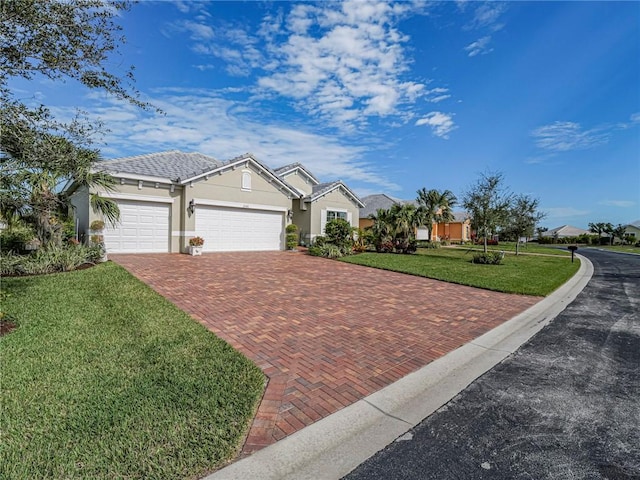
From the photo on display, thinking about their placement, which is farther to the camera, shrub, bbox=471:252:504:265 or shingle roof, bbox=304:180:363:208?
shingle roof, bbox=304:180:363:208

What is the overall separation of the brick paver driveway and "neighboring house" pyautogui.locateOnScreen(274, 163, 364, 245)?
10403mm

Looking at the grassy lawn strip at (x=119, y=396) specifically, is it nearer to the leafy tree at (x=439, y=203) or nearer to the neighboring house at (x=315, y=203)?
the neighboring house at (x=315, y=203)

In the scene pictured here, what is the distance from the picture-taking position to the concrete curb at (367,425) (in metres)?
2.41

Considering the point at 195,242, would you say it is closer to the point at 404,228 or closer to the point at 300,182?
the point at 300,182

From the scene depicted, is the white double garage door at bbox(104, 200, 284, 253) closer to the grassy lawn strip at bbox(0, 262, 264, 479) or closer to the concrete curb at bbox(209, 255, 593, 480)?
the grassy lawn strip at bbox(0, 262, 264, 479)

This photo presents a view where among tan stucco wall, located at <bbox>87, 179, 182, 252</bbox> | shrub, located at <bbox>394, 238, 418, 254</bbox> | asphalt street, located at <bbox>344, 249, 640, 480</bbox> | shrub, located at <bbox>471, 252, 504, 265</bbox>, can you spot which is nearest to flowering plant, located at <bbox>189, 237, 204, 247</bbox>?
tan stucco wall, located at <bbox>87, 179, 182, 252</bbox>

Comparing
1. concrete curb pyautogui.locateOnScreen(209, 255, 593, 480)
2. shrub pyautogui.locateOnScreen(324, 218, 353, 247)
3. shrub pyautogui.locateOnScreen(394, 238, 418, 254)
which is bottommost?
concrete curb pyautogui.locateOnScreen(209, 255, 593, 480)

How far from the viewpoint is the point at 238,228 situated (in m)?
17.9

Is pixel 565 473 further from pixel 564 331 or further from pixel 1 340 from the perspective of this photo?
pixel 1 340

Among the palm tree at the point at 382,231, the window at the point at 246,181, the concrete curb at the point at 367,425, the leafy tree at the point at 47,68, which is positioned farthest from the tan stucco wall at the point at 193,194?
the concrete curb at the point at 367,425

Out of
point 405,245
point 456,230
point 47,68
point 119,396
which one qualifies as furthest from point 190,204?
point 456,230

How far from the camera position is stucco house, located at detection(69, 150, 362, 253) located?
1447 centimetres

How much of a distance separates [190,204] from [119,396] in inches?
544

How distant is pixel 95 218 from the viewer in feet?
44.1
